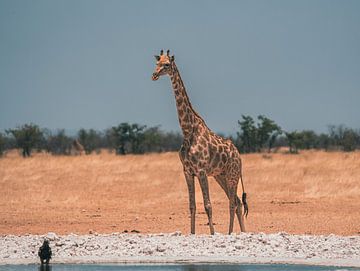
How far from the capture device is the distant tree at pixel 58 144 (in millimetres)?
61819

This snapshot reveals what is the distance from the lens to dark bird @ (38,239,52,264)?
48.3 ft

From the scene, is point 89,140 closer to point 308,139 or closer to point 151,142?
point 151,142

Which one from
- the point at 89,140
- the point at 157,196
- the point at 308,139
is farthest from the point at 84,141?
the point at 157,196

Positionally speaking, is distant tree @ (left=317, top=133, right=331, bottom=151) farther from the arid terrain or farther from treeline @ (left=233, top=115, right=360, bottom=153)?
the arid terrain

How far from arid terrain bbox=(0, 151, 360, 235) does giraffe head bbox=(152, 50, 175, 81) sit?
3.00 meters

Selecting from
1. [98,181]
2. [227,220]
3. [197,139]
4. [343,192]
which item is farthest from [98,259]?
[98,181]

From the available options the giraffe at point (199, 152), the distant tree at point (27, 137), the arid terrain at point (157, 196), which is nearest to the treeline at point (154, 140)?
the distant tree at point (27, 137)

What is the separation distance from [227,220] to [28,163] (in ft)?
59.5

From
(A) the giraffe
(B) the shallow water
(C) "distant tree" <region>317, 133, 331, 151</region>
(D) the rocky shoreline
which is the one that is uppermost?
(C) "distant tree" <region>317, 133, 331, 151</region>

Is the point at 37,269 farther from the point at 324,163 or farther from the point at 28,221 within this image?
the point at 324,163

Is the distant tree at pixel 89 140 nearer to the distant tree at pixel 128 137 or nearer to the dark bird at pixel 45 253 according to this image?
the distant tree at pixel 128 137

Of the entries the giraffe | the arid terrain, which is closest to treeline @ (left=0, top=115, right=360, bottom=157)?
the arid terrain

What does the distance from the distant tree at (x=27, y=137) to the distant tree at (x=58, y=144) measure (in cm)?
159

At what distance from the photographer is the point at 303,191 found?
29234 millimetres
